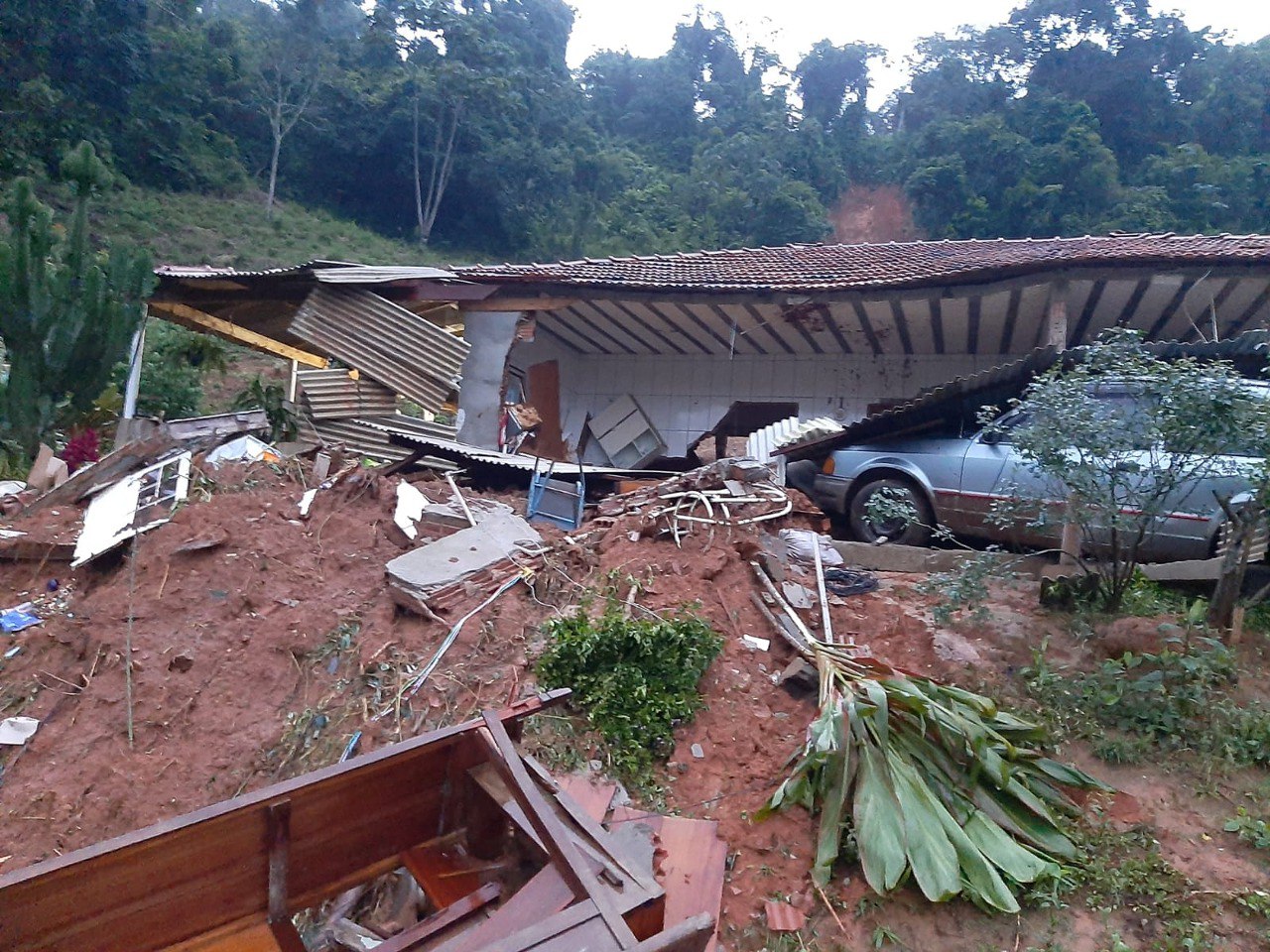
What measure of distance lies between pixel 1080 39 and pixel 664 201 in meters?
16.6

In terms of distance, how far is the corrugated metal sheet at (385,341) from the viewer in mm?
9539

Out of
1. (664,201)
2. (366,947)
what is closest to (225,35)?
(664,201)

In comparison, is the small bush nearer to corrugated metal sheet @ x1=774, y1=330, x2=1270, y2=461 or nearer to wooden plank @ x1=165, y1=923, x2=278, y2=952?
wooden plank @ x1=165, y1=923, x2=278, y2=952

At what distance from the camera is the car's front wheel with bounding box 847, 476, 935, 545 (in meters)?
7.19

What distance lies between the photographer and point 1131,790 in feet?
13.3

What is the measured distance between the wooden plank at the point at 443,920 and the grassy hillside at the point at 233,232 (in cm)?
2374

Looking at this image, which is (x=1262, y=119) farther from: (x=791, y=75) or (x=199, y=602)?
(x=199, y=602)

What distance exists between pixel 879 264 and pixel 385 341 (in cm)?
649

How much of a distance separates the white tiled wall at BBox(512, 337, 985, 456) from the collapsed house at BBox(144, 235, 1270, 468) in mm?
27

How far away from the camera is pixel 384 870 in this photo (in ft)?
9.86

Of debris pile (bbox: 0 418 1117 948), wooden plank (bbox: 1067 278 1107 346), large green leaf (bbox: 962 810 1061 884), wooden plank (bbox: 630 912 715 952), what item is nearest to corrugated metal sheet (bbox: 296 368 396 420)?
debris pile (bbox: 0 418 1117 948)

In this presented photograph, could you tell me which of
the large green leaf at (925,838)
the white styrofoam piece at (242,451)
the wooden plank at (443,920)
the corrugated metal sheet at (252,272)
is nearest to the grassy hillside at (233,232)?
the corrugated metal sheet at (252,272)

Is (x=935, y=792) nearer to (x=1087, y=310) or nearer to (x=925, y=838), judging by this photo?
(x=925, y=838)

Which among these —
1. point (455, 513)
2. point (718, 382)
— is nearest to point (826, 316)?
point (718, 382)
